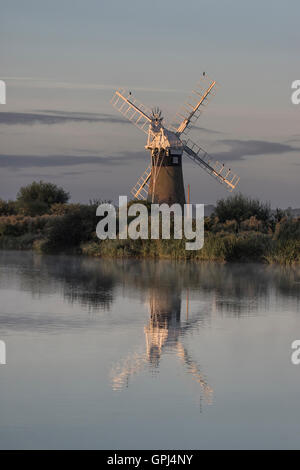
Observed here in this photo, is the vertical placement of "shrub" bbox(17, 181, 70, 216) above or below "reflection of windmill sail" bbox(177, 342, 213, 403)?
above

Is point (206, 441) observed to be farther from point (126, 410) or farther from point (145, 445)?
point (126, 410)

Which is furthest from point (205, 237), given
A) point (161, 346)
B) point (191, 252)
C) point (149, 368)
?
point (149, 368)

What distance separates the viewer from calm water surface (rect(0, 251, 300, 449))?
21.8 feet

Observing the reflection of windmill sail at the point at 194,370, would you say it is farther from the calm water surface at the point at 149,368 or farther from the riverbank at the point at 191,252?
the riverbank at the point at 191,252

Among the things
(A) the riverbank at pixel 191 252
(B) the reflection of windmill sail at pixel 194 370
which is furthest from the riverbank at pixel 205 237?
(B) the reflection of windmill sail at pixel 194 370

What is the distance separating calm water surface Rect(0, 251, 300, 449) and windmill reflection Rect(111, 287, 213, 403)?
2 centimetres

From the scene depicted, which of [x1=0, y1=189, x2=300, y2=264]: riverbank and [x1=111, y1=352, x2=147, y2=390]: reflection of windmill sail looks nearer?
[x1=111, y1=352, x2=147, y2=390]: reflection of windmill sail

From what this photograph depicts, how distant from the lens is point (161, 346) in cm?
1059

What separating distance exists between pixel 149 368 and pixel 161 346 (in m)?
1.52

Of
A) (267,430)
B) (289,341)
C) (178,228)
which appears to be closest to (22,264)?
(178,228)

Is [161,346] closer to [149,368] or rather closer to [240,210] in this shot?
[149,368]

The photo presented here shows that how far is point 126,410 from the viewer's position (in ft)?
23.7

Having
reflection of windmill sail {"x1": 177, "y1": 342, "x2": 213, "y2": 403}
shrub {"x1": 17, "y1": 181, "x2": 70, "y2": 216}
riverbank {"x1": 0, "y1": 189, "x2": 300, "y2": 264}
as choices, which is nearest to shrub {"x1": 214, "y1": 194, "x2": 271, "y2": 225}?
riverbank {"x1": 0, "y1": 189, "x2": 300, "y2": 264}

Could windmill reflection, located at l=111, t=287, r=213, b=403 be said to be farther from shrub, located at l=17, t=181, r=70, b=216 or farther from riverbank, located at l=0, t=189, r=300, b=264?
shrub, located at l=17, t=181, r=70, b=216
